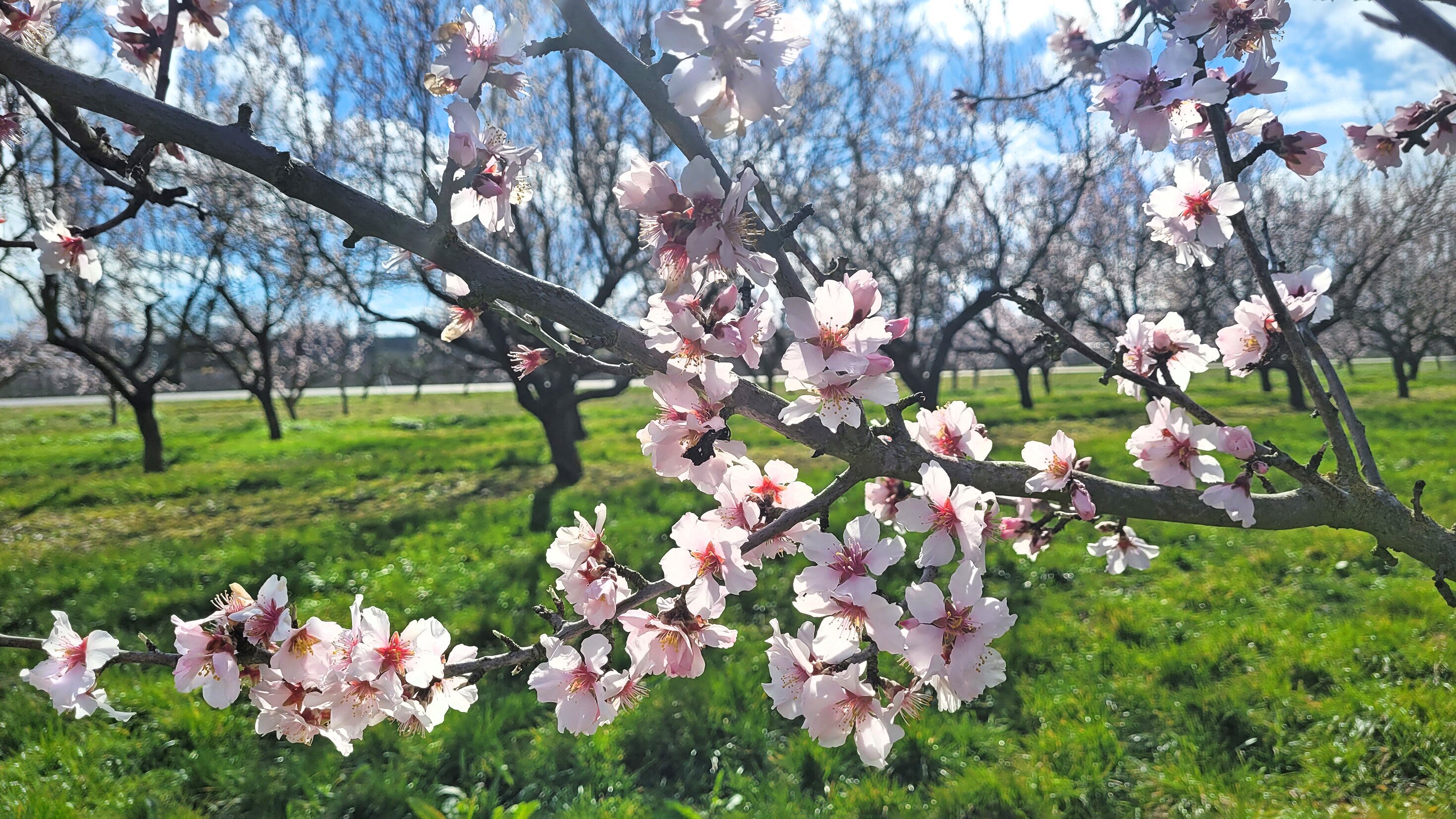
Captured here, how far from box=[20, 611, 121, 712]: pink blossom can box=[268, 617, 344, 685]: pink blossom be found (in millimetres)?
396

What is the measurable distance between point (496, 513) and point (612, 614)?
6.93 metres

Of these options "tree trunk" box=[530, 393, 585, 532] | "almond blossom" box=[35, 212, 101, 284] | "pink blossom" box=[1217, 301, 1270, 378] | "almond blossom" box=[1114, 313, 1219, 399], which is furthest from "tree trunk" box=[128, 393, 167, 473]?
"pink blossom" box=[1217, 301, 1270, 378]

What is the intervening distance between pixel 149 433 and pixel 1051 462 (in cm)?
1456

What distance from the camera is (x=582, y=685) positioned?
55.5 inches

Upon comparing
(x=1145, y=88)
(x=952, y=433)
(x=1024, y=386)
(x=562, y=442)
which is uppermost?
(x=1145, y=88)

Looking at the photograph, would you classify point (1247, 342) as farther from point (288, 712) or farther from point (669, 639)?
point (288, 712)

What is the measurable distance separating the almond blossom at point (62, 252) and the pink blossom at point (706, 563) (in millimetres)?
1662

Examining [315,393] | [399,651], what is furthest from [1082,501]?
[315,393]

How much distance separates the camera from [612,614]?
1.25 meters

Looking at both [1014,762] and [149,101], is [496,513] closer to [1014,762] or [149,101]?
[1014,762]

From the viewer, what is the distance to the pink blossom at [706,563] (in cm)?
116

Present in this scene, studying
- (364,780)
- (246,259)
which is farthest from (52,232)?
(246,259)

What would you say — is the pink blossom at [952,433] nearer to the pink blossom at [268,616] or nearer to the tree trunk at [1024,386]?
the pink blossom at [268,616]

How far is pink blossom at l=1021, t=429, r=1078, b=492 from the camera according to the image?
1.30m
